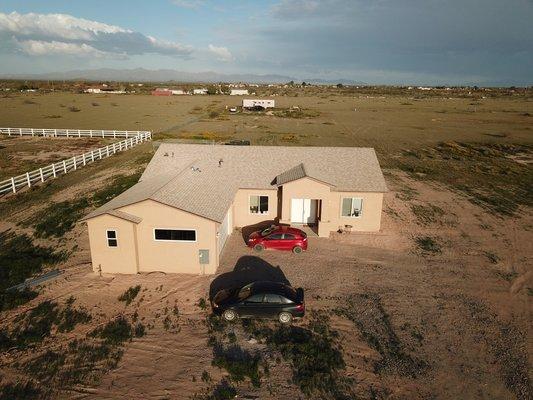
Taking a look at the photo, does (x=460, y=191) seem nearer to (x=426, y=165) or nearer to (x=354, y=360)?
(x=426, y=165)

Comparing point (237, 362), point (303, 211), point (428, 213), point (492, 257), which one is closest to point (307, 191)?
point (303, 211)

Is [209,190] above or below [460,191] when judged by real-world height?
above

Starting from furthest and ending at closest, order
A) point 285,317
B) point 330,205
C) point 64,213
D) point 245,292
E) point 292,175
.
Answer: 1. point 64,213
2. point 292,175
3. point 330,205
4. point 245,292
5. point 285,317

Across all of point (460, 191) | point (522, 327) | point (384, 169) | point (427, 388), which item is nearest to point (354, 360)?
point (427, 388)

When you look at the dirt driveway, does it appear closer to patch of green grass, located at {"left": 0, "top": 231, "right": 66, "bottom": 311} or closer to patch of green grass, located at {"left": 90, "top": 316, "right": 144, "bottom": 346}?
patch of green grass, located at {"left": 90, "top": 316, "right": 144, "bottom": 346}

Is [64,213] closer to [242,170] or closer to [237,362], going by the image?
[242,170]
